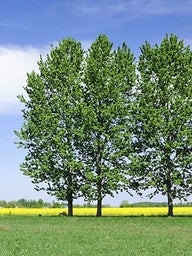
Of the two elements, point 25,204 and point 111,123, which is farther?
point 25,204

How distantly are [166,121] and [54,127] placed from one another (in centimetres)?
1321

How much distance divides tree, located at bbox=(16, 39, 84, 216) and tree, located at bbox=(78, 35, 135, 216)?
1.41 meters

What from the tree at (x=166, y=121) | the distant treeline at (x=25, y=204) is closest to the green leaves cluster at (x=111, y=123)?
the tree at (x=166, y=121)

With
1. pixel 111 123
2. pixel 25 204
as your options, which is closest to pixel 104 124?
pixel 111 123

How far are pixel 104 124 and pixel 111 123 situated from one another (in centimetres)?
108

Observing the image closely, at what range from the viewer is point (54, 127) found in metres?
63.1

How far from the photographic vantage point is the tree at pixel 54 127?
6262cm

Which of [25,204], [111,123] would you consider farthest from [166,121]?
[25,204]

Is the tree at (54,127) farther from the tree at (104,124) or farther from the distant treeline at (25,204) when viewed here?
the distant treeline at (25,204)

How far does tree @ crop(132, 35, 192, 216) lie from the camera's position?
60.6 metres

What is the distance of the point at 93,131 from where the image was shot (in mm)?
63469

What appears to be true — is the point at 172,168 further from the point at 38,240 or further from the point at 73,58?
the point at 38,240

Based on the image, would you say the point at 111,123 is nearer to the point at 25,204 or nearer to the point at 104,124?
the point at 104,124

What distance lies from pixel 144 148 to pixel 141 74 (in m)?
9.16
